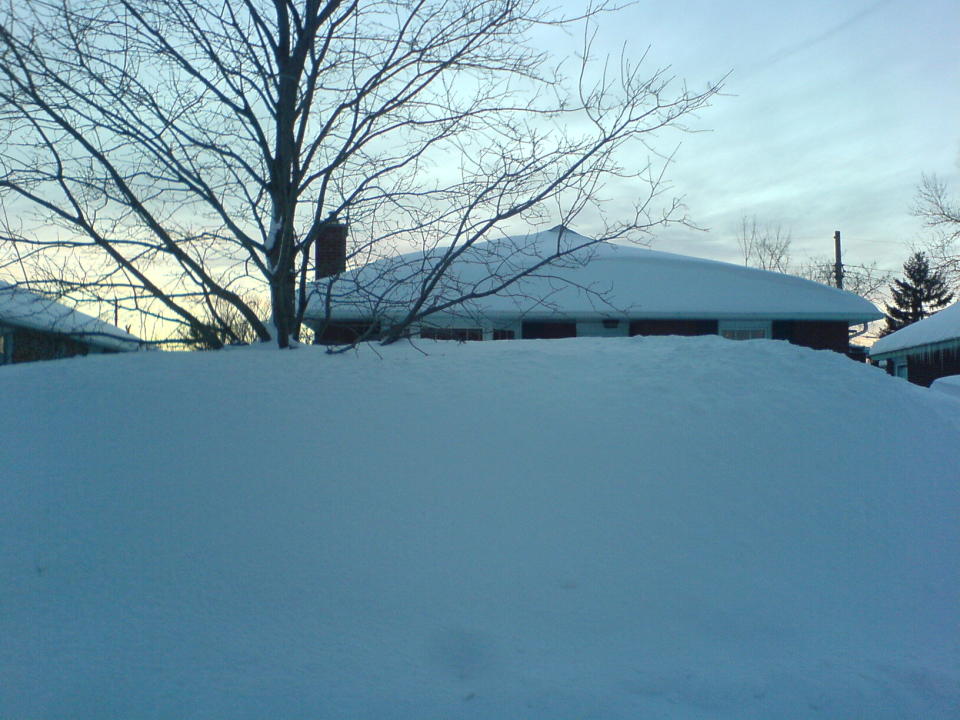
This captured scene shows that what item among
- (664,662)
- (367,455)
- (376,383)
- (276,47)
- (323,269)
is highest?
(276,47)

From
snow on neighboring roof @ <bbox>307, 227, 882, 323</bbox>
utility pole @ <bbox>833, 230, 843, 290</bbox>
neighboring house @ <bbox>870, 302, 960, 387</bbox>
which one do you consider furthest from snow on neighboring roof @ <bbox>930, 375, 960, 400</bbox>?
utility pole @ <bbox>833, 230, 843, 290</bbox>

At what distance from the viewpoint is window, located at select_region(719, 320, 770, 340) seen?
14109 mm

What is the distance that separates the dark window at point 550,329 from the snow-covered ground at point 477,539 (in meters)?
7.19

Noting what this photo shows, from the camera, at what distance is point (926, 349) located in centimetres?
2172

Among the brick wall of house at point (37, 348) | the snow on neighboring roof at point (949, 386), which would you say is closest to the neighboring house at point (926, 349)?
the snow on neighboring roof at point (949, 386)

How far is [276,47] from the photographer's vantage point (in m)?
7.36

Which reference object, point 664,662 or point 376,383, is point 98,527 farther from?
point 664,662

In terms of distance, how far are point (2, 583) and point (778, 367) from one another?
6.06 metres

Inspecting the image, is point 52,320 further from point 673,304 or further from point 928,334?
point 928,334

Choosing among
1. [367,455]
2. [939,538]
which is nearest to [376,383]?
[367,455]

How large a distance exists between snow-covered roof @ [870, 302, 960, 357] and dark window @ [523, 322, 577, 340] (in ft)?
40.6

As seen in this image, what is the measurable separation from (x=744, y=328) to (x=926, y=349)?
1107 cm

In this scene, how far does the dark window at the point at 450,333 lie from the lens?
8.25 meters

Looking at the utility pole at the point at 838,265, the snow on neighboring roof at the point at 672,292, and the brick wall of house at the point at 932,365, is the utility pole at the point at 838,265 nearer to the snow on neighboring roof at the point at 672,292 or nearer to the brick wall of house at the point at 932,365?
the brick wall of house at the point at 932,365
